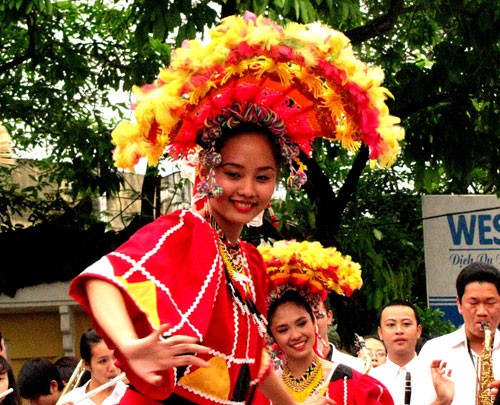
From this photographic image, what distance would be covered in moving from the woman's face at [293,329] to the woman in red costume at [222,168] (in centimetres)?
150

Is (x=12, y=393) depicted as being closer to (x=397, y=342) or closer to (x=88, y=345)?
(x=88, y=345)

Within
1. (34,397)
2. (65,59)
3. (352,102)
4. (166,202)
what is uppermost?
(65,59)

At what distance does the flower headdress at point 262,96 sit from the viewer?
3.72 m

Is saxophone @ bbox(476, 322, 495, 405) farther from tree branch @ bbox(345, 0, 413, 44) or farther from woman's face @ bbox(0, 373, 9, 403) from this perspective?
tree branch @ bbox(345, 0, 413, 44)

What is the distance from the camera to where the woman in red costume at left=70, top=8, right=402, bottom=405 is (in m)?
3.41

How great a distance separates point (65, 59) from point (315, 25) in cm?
805

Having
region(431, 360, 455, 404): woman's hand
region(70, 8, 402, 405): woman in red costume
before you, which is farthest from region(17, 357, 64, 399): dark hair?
region(70, 8, 402, 405): woman in red costume

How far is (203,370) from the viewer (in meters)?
3.78

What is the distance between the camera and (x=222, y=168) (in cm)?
402

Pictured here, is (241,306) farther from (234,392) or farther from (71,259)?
(71,259)

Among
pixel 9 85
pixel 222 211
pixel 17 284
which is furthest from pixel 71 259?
pixel 222 211

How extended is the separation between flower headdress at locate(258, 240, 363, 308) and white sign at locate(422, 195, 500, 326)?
6429 millimetres

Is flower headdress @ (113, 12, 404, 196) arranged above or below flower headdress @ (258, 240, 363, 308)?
above

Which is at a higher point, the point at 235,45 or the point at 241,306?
the point at 235,45
